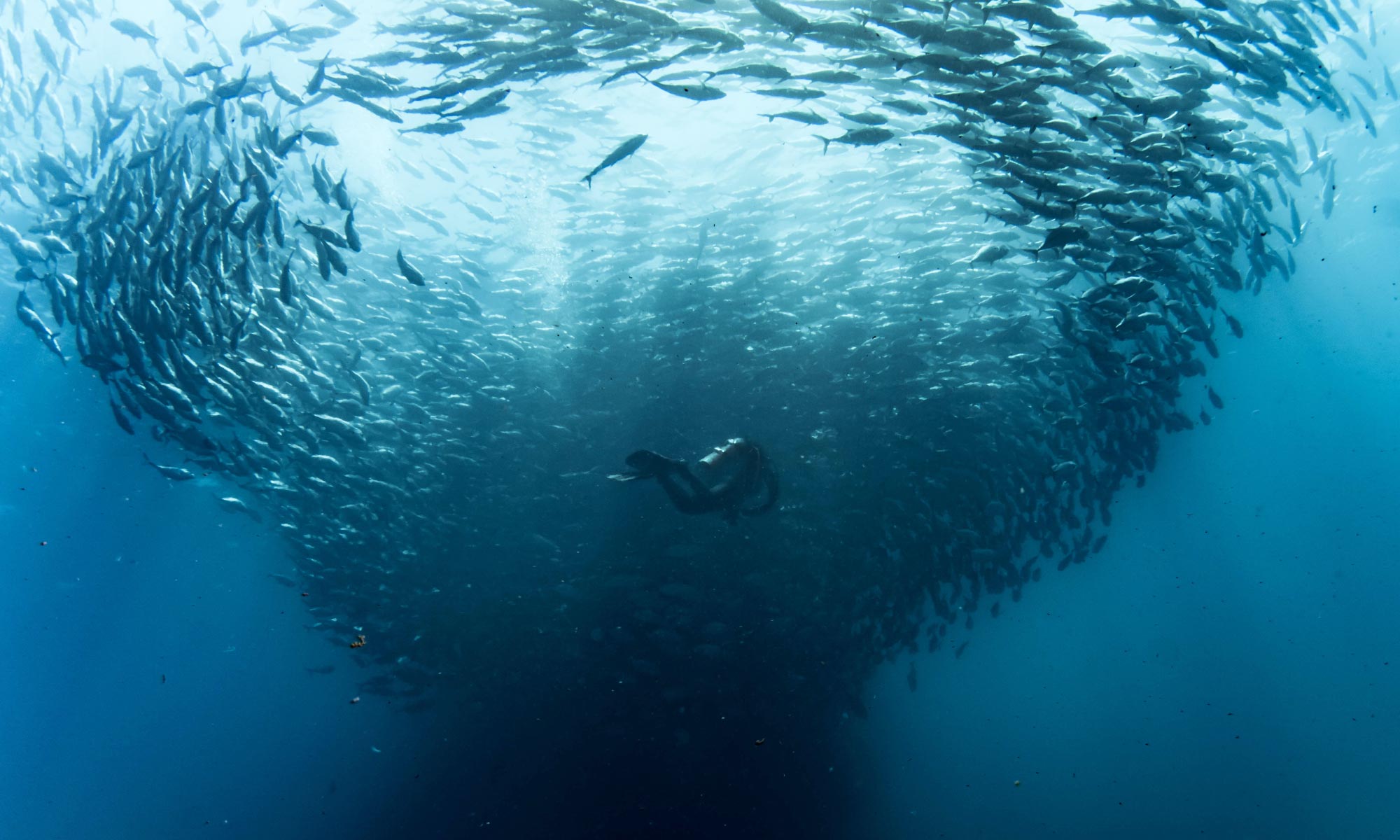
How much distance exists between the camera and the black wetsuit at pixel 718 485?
25.1ft

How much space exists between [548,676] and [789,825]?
6.13 metres

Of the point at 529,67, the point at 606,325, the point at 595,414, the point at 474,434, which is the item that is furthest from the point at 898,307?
the point at 474,434

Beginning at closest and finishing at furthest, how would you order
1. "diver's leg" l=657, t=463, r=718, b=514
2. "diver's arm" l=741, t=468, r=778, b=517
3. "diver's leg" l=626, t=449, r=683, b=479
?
"diver's leg" l=626, t=449, r=683, b=479, "diver's leg" l=657, t=463, r=718, b=514, "diver's arm" l=741, t=468, r=778, b=517

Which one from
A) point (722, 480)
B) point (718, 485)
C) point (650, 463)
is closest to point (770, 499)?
point (718, 485)

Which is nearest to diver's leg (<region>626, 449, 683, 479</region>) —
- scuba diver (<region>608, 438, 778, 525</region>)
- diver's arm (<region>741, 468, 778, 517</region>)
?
scuba diver (<region>608, 438, 778, 525</region>)

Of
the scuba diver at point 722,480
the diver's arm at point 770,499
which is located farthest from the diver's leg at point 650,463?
the diver's arm at point 770,499

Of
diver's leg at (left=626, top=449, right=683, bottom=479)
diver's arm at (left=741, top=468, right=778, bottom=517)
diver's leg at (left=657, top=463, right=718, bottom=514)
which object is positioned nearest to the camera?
diver's leg at (left=626, top=449, right=683, bottom=479)

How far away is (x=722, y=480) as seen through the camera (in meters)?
9.14

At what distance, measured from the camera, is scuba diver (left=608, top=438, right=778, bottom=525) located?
7.66 meters

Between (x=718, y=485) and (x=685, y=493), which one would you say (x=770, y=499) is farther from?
(x=685, y=493)

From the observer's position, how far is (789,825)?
1383 centimetres

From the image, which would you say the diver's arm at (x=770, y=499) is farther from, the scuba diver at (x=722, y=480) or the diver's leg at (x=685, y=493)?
the diver's leg at (x=685, y=493)

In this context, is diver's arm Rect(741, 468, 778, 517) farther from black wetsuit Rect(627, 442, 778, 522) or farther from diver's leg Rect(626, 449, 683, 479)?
diver's leg Rect(626, 449, 683, 479)

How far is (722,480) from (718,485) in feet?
2.35
